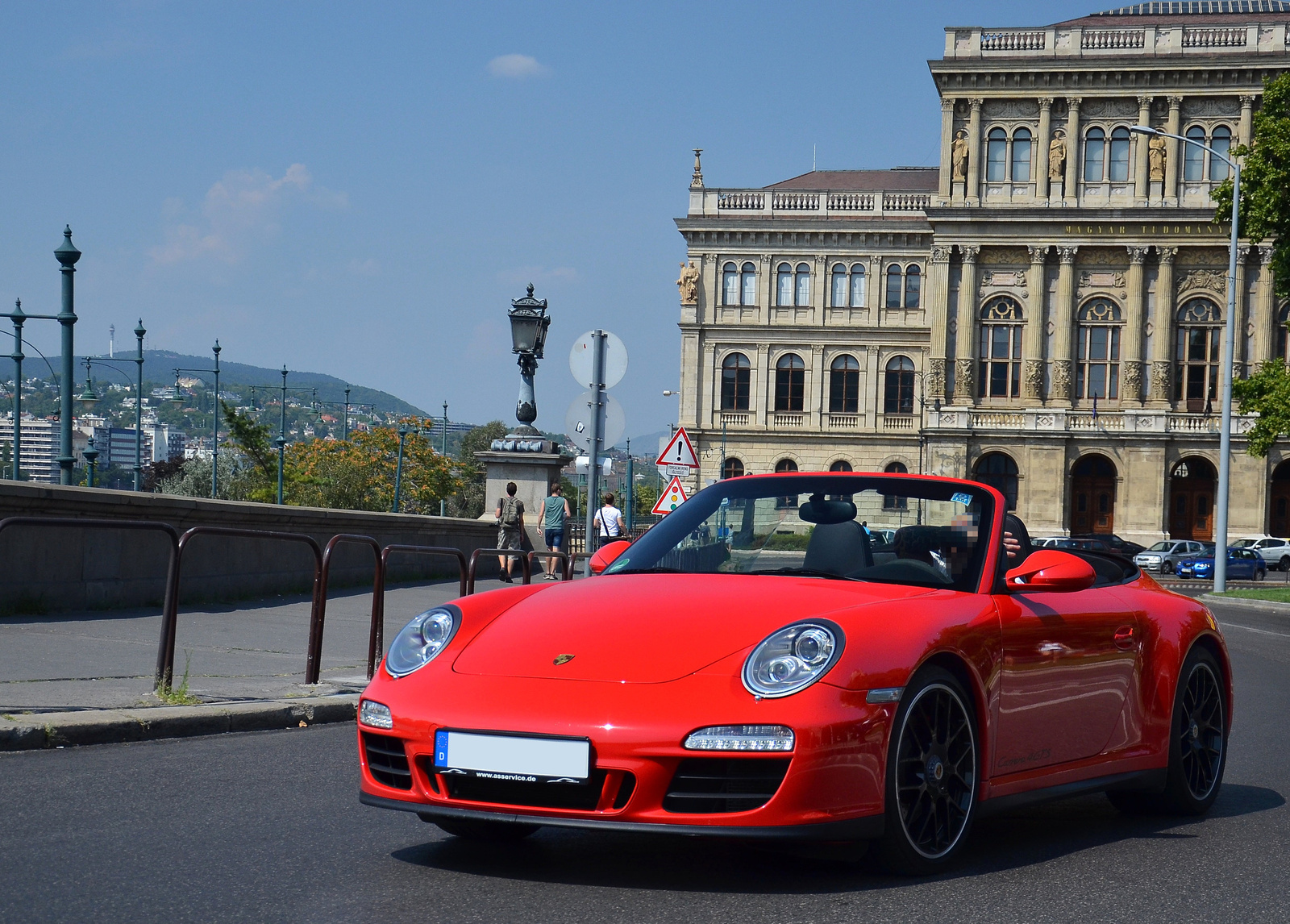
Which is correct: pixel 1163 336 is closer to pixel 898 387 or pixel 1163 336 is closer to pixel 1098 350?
pixel 1098 350

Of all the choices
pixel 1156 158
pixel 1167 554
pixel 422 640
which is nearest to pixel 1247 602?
pixel 1167 554

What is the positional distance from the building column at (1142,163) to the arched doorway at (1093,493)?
39.5 feet

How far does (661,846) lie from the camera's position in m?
5.29

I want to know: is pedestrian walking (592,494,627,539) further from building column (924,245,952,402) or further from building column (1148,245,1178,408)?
building column (1148,245,1178,408)

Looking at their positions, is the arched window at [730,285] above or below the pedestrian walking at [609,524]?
above

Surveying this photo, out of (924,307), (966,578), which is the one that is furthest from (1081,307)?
(966,578)

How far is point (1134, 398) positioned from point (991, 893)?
67.8 metres

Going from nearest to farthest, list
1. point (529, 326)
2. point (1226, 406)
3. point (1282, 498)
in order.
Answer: point (529, 326) → point (1226, 406) → point (1282, 498)

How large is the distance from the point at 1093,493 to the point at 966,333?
9361mm

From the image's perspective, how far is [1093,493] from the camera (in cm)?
6919

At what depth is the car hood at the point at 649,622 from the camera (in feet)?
15.4

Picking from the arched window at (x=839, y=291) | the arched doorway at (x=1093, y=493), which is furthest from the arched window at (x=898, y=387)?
the arched doorway at (x=1093, y=493)

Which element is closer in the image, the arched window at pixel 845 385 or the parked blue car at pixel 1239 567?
the parked blue car at pixel 1239 567

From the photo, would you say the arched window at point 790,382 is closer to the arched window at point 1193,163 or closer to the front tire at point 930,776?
the arched window at point 1193,163
